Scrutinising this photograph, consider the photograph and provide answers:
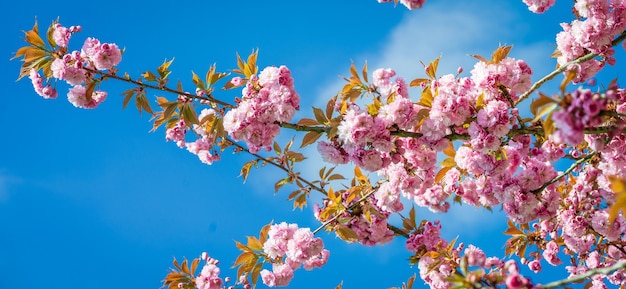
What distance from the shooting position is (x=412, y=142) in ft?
11.7

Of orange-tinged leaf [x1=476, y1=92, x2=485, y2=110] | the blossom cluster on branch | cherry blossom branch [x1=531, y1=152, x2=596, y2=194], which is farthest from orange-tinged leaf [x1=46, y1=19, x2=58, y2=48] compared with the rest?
cherry blossom branch [x1=531, y1=152, x2=596, y2=194]

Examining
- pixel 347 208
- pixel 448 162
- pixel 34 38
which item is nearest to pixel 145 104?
pixel 34 38

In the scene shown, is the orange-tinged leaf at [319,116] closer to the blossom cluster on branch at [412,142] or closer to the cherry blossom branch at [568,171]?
the blossom cluster on branch at [412,142]

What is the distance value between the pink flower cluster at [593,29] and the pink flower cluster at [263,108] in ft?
5.76

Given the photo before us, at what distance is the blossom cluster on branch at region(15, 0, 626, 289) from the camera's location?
322 cm

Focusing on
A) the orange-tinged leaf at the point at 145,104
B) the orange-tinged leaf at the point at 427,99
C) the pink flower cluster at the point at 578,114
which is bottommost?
the pink flower cluster at the point at 578,114

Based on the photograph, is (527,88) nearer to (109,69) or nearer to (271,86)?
(271,86)

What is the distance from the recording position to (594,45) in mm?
3670

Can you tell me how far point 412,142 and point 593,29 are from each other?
1.33 metres

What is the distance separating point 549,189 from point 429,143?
1234 mm

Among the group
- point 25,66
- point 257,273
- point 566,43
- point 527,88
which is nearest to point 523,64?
point 527,88

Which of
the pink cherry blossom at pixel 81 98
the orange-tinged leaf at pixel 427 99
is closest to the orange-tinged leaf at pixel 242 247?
the pink cherry blossom at pixel 81 98

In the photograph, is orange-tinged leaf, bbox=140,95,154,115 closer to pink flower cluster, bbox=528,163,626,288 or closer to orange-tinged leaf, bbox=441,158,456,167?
orange-tinged leaf, bbox=441,158,456,167

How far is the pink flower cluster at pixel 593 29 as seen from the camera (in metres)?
3.64
